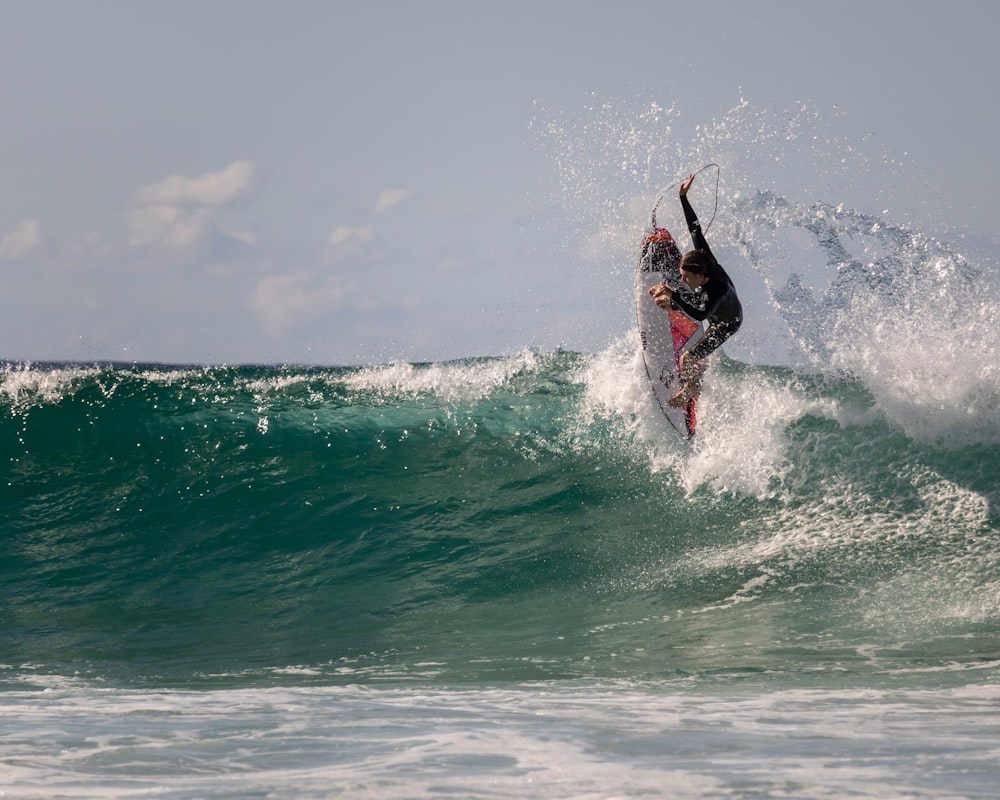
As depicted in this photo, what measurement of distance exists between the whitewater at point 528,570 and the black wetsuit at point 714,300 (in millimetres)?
1194

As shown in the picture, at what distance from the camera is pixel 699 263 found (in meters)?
7.99

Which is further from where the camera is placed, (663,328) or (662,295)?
(663,328)

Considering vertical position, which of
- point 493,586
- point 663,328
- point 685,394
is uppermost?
point 663,328

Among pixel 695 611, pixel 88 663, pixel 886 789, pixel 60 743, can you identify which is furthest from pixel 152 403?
pixel 886 789

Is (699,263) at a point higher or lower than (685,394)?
higher

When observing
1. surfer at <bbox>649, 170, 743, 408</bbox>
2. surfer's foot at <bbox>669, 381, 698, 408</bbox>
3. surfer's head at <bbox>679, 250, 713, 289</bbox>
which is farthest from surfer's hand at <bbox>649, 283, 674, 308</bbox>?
surfer's foot at <bbox>669, 381, 698, 408</bbox>

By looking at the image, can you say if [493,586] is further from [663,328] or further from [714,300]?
[663,328]

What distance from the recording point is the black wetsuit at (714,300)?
8000 millimetres

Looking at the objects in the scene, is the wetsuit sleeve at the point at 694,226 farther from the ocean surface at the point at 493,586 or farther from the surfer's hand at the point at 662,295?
the ocean surface at the point at 493,586

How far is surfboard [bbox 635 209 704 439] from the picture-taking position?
29.5ft

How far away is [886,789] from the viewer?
294 centimetres

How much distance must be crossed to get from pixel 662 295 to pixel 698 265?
0.56m

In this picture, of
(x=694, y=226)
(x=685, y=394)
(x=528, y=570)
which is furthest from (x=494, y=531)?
(x=694, y=226)

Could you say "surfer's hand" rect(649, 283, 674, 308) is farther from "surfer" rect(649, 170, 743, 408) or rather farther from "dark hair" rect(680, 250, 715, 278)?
"dark hair" rect(680, 250, 715, 278)
